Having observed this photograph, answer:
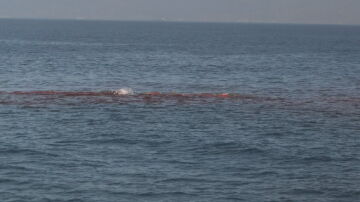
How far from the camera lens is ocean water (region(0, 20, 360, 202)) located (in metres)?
35.8

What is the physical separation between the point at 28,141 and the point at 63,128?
5.02 metres

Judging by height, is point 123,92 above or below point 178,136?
above

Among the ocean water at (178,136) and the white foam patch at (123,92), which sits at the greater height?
the white foam patch at (123,92)

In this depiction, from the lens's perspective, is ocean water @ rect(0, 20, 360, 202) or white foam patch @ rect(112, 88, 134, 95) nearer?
ocean water @ rect(0, 20, 360, 202)

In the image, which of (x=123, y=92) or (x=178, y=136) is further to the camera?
(x=123, y=92)

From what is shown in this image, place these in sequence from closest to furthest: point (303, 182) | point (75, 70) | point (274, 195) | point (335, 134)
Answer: point (274, 195), point (303, 182), point (335, 134), point (75, 70)

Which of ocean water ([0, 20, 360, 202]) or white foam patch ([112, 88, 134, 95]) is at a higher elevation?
white foam patch ([112, 88, 134, 95])

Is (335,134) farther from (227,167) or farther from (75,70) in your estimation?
(75,70)

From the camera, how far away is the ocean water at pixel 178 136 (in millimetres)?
35844

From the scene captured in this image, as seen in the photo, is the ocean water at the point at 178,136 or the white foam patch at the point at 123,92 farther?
the white foam patch at the point at 123,92

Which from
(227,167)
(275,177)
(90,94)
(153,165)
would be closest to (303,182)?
(275,177)

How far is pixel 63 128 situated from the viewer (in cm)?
5112

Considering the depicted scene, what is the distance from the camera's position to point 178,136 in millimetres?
48906

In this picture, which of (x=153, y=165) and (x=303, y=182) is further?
(x=153, y=165)
